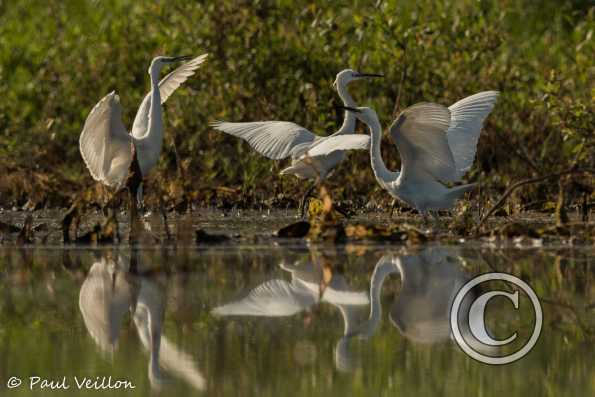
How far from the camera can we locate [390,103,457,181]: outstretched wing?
869 centimetres

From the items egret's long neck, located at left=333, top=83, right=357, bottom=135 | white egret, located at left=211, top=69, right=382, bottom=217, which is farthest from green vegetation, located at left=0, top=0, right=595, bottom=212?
white egret, located at left=211, top=69, right=382, bottom=217

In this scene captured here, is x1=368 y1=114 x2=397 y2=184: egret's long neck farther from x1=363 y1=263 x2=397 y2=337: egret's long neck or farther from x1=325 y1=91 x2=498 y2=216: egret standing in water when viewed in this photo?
x1=363 y1=263 x2=397 y2=337: egret's long neck

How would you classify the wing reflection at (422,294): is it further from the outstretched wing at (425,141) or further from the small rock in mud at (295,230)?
the small rock in mud at (295,230)

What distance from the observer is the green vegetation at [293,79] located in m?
13.4

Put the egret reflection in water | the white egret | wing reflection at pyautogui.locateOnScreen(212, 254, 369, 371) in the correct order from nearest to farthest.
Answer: the egret reflection in water
wing reflection at pyautogui.locateOnScreen(212, 254, 369, 371)
the white egret

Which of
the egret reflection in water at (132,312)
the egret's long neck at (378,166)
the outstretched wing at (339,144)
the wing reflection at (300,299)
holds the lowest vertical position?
the egret reflection in water at (132,312)

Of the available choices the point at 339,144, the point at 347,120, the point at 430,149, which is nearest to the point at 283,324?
the point at 430,149

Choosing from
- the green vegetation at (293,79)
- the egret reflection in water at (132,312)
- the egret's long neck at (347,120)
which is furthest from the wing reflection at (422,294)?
the green vegetation at (293,79)

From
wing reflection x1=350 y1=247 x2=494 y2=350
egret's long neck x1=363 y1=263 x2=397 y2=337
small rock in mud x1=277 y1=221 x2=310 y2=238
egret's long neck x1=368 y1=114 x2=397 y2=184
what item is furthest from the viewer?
egret's long neck x1=368 y1=114 x2=397 y2=184

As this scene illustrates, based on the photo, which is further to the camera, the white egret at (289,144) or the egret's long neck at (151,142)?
the white egret at (289,144)

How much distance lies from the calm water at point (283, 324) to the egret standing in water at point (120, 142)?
1579 millimetres

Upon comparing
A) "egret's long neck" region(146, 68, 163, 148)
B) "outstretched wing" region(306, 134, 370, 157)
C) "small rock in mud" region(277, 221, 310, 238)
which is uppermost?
"egret's long neck" region(146, 68, 163, 148)

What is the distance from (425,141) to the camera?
9.12 metres

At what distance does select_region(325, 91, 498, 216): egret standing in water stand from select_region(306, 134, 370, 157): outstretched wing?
0.02m
